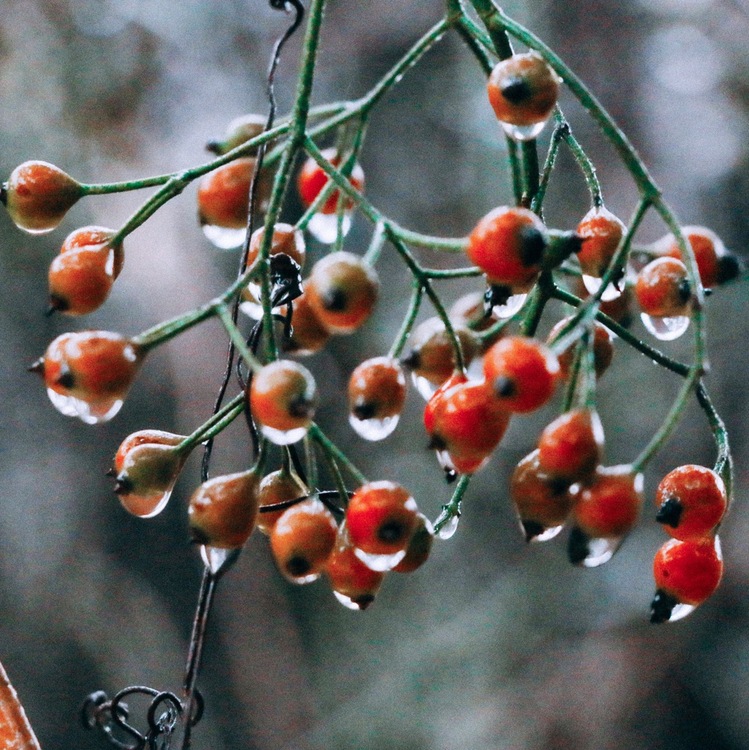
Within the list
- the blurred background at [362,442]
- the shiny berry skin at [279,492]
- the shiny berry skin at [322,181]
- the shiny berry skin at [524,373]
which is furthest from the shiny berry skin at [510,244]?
the blurred background at [362,442]

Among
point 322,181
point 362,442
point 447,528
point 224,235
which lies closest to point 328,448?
point 447,528

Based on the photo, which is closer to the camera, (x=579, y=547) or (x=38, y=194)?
(x=579, y=547)

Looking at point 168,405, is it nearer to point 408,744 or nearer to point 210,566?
point 408,744

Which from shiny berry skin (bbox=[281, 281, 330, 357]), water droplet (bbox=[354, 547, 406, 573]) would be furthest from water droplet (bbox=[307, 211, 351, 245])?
water droplet (bbox=[354, 547, 406, 573])

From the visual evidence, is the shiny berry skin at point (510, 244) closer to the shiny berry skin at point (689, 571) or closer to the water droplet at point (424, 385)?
the water droplet at point (424, 385)

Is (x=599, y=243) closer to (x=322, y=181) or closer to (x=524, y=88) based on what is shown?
(x=524, y=88)

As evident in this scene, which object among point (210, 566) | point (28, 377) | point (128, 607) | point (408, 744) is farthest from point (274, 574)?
point (210, 566)

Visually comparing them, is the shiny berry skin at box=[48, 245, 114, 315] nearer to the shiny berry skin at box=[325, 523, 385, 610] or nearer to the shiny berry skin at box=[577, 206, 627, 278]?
the shiny berry skin at box=[325, 523, 385, 610]
